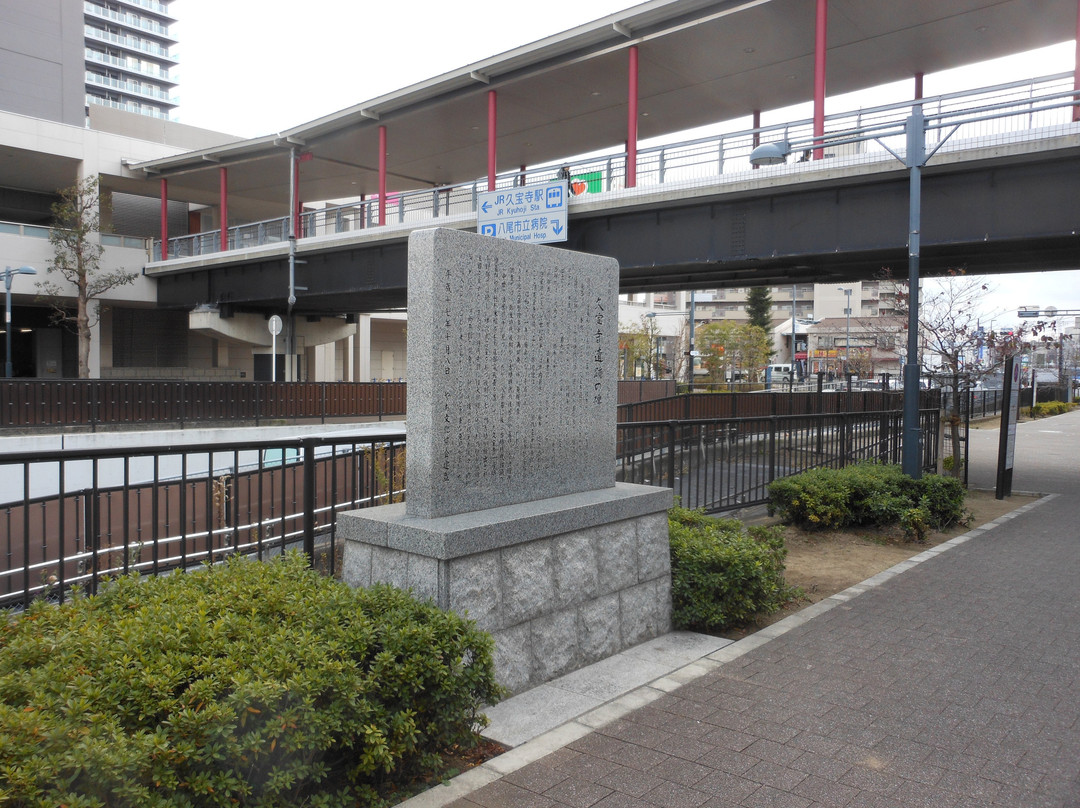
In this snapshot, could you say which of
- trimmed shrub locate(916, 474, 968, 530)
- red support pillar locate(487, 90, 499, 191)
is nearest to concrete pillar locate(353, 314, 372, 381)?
red support pillar locate(487, 90, 499, 191)

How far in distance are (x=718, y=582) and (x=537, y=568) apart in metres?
Answer: 1.76

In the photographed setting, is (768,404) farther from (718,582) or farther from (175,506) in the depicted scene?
(718,582)

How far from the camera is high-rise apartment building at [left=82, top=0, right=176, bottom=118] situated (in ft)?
318

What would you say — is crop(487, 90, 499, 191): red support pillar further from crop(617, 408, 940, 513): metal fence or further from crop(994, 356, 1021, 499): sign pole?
crop(994, 356, 1021, 499): sign pole

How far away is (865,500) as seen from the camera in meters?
10.5

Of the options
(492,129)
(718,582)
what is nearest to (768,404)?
(492,129)

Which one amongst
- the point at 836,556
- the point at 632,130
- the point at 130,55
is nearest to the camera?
the point at 836,556

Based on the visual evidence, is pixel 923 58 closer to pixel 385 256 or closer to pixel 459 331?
pixel 385 256

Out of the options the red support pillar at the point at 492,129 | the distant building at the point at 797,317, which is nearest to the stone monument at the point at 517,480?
the red support pillar at the point at 492,129

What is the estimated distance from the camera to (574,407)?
6090 millimetres

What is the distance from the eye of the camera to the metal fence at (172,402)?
19.6 m

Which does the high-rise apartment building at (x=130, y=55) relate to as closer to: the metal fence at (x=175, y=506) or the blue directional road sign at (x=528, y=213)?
the blue directional road sign at (x=528, y=213)

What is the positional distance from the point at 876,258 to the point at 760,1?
6.34 meters

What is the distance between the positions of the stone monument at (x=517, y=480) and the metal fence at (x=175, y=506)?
98cm
